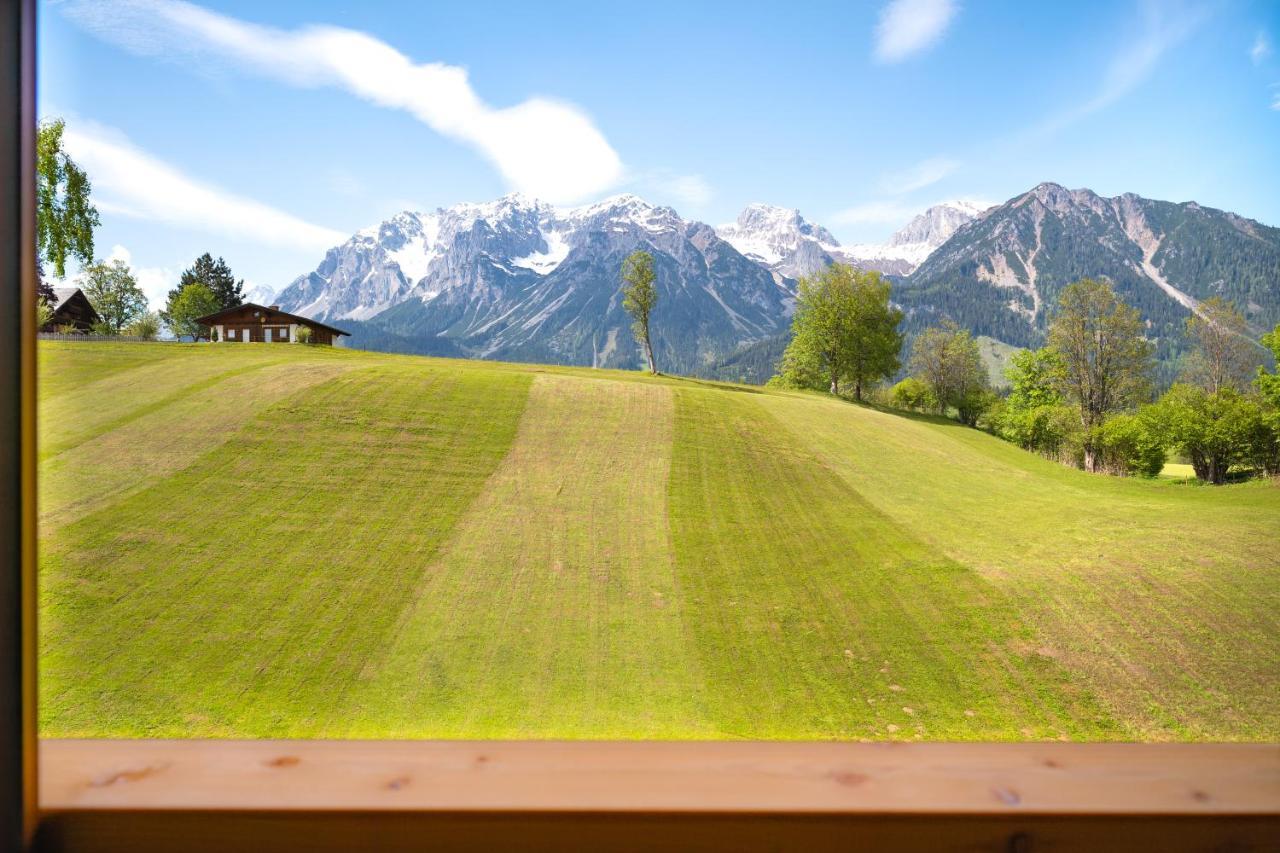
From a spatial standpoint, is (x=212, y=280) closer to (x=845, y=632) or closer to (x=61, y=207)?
(x=61, y=207)

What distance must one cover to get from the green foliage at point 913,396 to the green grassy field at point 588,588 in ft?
121

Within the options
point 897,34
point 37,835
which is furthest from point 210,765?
point 897,34

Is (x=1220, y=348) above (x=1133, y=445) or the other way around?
above

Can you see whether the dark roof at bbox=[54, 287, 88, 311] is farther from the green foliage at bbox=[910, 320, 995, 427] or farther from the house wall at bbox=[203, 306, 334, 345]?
the green foliage at bbox=[910, 320, 995, 427]

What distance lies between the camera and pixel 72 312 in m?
49.2

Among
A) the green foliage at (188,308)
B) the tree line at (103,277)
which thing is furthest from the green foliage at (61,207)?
the green foliage at (188,308)

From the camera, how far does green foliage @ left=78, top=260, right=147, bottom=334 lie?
67.9m

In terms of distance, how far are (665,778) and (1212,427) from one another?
49.0 metres

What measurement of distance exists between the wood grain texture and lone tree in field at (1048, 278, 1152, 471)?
5218cm

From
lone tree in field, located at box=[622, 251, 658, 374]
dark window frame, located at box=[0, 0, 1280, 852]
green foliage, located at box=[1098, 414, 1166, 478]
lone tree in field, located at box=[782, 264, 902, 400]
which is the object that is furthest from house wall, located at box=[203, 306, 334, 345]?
dark window frame, located at box=[0, 0, 1280, 852]

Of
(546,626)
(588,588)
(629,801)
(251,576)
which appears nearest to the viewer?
(629,801)

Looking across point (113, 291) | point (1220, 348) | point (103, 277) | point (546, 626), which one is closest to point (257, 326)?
point (113, 291)

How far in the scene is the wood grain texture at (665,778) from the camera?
1.28 metres

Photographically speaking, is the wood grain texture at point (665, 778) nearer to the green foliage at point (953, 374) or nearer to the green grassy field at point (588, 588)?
the green grassy field at point (588, 588)
